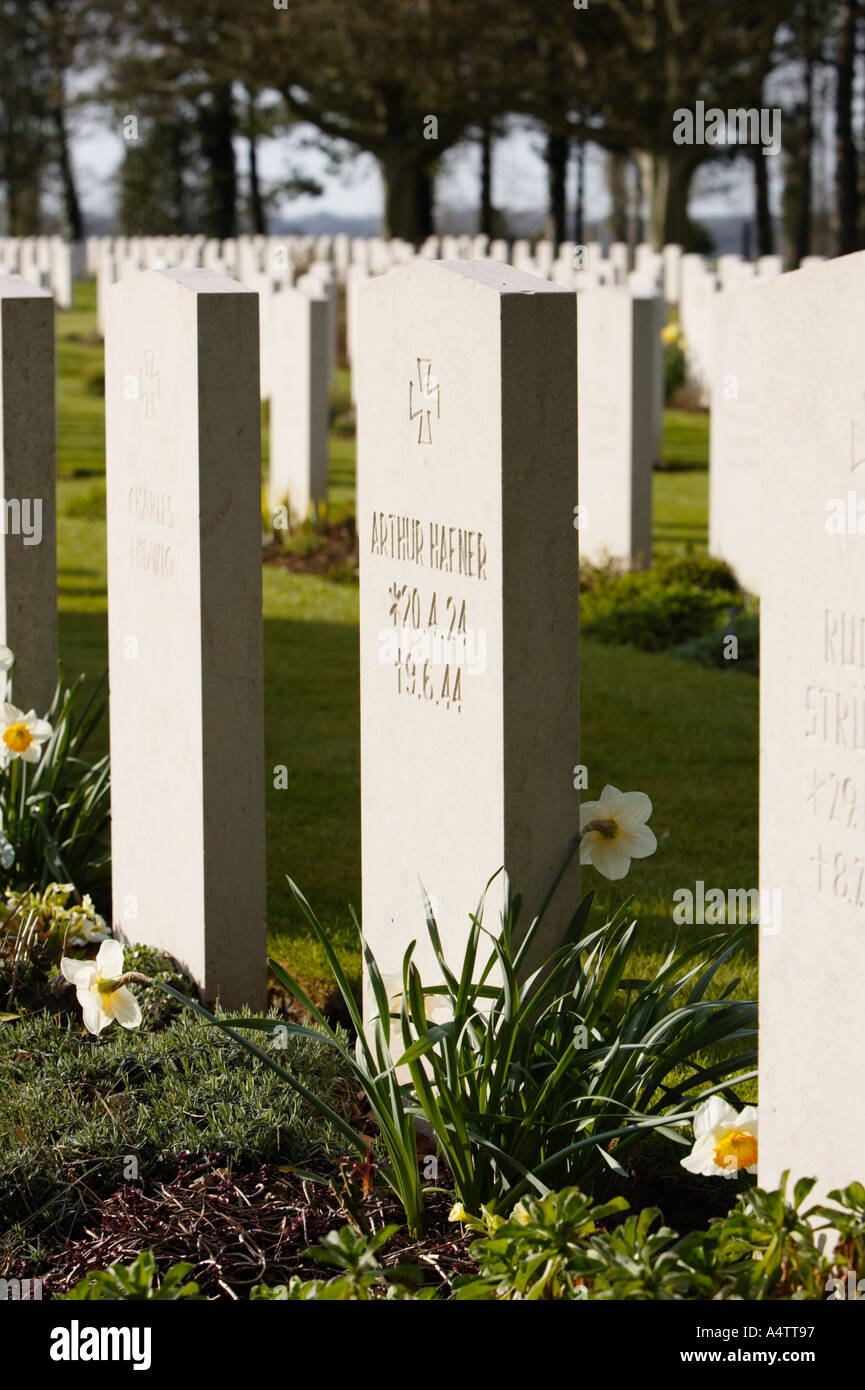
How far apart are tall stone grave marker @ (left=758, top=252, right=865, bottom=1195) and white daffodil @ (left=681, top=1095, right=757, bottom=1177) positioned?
→ 0.06 meters

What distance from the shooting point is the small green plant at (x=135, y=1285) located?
2.64 metres

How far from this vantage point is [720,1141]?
3092mm

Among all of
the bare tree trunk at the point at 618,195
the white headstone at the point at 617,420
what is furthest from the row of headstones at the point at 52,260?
the bare tree trunk at the point at 618,195

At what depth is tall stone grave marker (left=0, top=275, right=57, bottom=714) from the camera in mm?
5414

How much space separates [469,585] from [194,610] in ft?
3.85

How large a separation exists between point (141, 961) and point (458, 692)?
1.49 m

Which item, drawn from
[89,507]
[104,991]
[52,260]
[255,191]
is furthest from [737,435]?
[255,191]

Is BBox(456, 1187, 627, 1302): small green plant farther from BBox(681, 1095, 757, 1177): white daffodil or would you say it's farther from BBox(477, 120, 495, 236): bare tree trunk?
BBox(477, 120, 495, 236): bare tree trunk

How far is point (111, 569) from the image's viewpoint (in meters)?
4.98

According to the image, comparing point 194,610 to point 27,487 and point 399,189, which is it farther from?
point 399,189

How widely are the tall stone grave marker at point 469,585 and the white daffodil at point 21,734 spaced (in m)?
1.25

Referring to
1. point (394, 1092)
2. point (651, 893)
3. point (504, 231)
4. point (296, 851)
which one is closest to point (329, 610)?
point (296, 851)

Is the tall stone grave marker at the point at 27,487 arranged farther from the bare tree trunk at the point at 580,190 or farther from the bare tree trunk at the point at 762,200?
the bare tree trunk at the point at 580,190

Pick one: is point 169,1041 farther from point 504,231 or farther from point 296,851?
point 504,231
